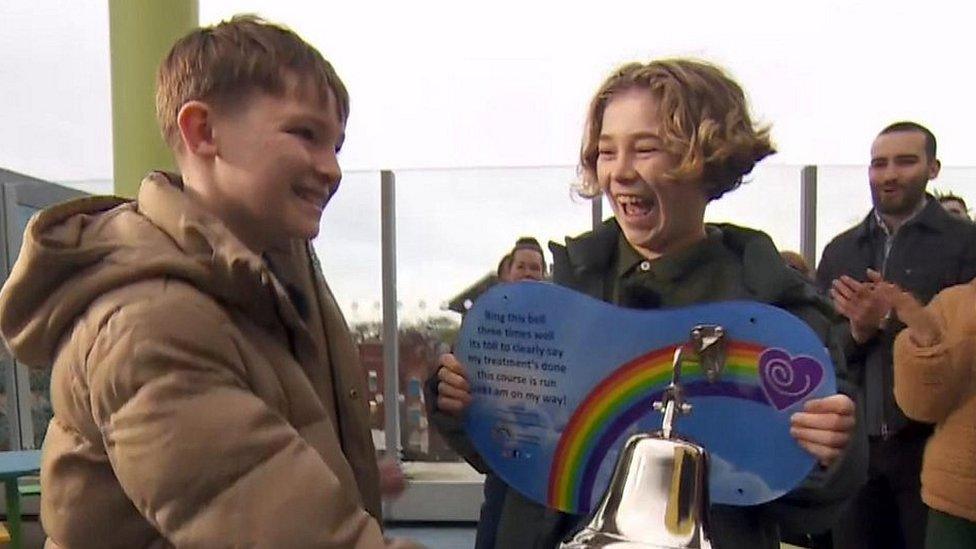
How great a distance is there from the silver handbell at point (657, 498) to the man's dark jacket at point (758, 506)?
35cm

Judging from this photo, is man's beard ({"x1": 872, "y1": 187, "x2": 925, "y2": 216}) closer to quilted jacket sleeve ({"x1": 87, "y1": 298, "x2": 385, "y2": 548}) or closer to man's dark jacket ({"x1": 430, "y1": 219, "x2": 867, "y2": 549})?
man's dark jacket ({"x1": 430, "y1": 219, "x2": 867, "y2": 549})

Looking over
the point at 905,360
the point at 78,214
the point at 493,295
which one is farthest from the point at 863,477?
the point at 905,360

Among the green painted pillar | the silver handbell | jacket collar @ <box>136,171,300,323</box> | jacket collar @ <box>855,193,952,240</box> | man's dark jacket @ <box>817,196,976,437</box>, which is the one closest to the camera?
the silver handbell

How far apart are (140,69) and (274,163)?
4.99 feet

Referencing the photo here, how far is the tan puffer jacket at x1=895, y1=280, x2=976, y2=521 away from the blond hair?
1549 millimetres

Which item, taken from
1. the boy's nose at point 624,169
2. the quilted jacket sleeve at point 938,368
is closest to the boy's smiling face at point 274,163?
the boy's nose at point 624,169

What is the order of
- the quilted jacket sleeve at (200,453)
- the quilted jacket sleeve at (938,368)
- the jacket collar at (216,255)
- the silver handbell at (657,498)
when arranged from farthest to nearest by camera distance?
the quilted jacket sleeve at (938,368), the jacket collar at (216,255), the quilted jacket sleeve at (200,453), the silver handbell at (657,498)

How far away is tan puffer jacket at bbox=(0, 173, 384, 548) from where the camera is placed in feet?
2.40

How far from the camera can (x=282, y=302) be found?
89cm

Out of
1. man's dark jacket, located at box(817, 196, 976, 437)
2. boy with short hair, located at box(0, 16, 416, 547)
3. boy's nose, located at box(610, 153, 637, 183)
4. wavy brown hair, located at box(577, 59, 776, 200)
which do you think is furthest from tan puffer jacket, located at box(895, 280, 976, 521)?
boy with short hair, located at box(0, 16, 416, 547)

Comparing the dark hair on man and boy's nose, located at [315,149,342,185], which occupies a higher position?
the dark hair on man

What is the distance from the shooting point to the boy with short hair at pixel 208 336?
0.73m

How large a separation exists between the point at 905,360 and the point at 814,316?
117 centimetres

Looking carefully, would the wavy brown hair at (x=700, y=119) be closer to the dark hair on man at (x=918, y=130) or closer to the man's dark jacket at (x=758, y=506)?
the man's dark jacket at (x=758, y=506)
